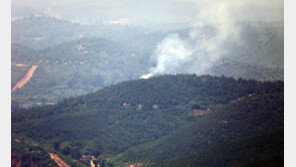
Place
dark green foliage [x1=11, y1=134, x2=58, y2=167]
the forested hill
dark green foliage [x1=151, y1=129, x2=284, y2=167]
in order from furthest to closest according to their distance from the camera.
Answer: the forested hill, dark green foliage [x1=11, y1=134, x2=58, y2=167], dark green foliage [x1=151, y1=129, x2=284, y2=167]

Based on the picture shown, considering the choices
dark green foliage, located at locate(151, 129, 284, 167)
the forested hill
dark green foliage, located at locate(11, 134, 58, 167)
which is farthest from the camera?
A: the forested hill

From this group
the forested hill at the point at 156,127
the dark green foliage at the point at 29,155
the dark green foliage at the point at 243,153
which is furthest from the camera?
the forested hill at the point at 156,127

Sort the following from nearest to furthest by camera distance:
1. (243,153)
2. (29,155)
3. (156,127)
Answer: (243,153)
(29,155)
(156,127)

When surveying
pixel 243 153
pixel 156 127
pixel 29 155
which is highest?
pixel 156 127

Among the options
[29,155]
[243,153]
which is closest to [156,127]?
[29,155]

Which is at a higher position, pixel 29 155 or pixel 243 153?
pixel 243 153

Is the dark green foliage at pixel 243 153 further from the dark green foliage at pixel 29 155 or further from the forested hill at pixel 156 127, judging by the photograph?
the dark green foliage at pixel 29 155

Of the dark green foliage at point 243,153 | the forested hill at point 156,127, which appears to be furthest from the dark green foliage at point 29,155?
the dark green foliage at point 243,153

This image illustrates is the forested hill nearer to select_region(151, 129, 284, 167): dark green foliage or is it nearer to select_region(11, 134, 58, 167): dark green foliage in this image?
select_region(151, 129, 284, 167): dark green foliage

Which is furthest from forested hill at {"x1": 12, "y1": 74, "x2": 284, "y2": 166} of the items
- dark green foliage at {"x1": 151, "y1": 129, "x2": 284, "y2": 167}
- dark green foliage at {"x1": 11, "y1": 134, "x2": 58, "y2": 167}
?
dark green foliage at {"x1": 11, "y1": 134, "x2": 58, "y2": 167}

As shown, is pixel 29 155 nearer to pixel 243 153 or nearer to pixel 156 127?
pixel 243 153

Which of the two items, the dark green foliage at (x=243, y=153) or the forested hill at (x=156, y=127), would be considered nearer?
the dark green foliage at (x=243, y=153)
